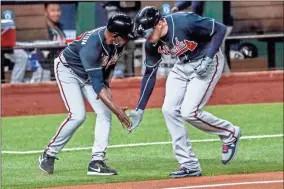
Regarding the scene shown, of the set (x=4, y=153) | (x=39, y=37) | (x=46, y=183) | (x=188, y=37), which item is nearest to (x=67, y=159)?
(x=4, y=153)

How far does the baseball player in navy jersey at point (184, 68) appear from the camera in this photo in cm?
796

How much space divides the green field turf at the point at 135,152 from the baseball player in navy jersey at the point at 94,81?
0.25 meters

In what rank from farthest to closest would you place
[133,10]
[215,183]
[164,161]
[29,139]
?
[133,10] → [29,139] → [164,161] → [215,183]

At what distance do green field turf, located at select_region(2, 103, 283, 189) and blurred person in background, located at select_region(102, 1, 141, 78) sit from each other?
119 cm

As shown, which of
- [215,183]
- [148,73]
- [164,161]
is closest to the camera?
[215,183]

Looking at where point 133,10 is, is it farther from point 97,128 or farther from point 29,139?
point 97,128

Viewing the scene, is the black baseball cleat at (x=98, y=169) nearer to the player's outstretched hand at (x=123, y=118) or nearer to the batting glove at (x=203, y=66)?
the player's outstretched hand at (x=123, y=118)

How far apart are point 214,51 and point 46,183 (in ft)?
6.23

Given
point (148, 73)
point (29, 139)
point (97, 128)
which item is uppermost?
point (148, 73)

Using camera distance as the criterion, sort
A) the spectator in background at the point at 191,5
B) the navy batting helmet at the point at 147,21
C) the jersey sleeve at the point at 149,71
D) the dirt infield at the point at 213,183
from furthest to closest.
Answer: the spectator in background at the point at 191,5 < the jersey sleeve at the point at 149,71 < the navy batting helmet at the point at 147,21 < the dirt infield at the point at 213,183

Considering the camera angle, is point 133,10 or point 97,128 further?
point 133,10

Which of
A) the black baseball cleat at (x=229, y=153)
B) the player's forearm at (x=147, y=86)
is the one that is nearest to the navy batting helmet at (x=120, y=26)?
the player's forearm at (x=147, y=86)

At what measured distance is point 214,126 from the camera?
27.7 ft

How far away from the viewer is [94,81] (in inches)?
313
